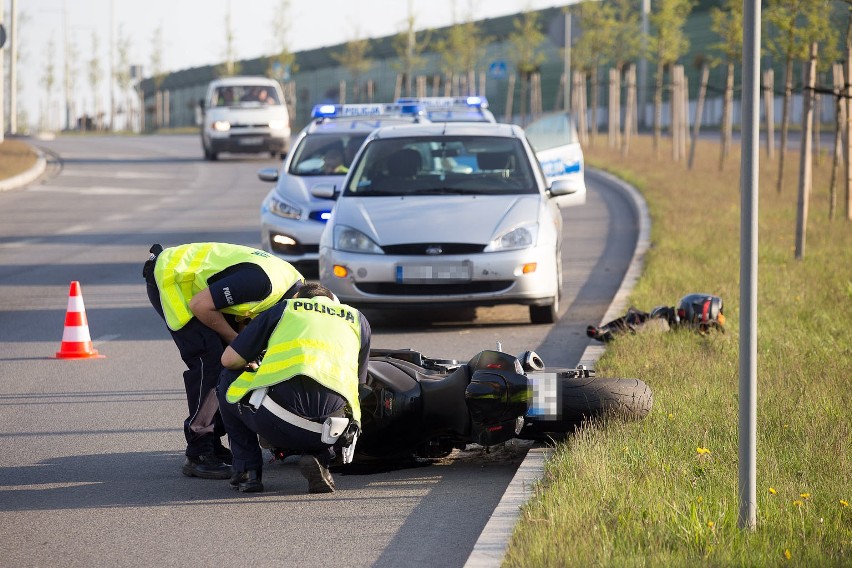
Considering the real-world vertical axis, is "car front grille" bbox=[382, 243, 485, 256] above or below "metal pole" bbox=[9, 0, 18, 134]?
below

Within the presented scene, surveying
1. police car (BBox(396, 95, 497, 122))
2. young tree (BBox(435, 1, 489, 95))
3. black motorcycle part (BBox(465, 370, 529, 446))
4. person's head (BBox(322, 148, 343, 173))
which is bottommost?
black motorcycle part (BBox(465, 370, 529, 446))

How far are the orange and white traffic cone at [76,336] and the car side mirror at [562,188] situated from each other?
13.2ft

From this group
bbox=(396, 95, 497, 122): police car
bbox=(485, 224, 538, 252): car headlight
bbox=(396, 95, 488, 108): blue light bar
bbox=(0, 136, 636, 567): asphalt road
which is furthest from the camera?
bbox=(396, 95, 488, 108): blue light bar

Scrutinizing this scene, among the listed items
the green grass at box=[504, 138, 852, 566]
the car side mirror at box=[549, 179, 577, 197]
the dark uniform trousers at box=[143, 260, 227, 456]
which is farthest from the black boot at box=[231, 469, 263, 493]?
the car side mirror at box=[549, 179, 577, 197]

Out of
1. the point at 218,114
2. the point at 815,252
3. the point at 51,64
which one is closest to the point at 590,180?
the point at 218,114

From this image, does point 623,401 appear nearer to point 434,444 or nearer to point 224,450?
→ point 434,444

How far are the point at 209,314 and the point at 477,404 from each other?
1.27 m

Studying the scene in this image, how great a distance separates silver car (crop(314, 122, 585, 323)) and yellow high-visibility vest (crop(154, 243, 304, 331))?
4.46 metres

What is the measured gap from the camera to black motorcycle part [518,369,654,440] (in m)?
6.76

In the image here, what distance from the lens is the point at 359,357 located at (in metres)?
6.19

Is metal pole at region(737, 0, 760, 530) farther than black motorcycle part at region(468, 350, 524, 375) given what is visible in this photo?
No

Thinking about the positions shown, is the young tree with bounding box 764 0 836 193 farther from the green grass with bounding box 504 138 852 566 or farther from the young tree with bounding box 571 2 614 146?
the young tree with bounding box 571 2 614 146

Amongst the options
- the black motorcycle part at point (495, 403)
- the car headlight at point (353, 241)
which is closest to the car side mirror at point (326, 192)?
the car headlight at point (353, 241)

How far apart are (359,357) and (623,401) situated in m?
1.43
